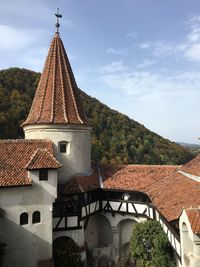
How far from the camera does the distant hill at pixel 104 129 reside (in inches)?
1941

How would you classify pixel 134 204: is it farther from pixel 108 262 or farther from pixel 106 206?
pixel 108 262

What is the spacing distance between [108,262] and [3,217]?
10074 mm

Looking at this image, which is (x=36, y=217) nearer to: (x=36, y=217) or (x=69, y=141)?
(x=36, y=217)

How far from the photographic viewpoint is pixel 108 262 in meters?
23.8

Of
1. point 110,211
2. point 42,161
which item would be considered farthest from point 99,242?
point 42,161

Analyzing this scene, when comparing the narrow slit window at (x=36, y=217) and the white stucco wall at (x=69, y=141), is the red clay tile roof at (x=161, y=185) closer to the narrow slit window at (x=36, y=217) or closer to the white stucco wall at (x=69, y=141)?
the white stucco wall at (x=69, y=141)

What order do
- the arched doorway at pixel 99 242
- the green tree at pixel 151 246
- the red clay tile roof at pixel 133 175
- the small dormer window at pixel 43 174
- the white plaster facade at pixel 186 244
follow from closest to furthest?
the white plaster facade at pixel 186 244, the green tree at pixel 151 246, the small dormer window at pixel 43 174, the red clay tile roof at pixel 133 175, the arched doorway at pixel 99 242

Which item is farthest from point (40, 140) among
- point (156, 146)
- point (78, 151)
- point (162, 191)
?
point (156, 146)

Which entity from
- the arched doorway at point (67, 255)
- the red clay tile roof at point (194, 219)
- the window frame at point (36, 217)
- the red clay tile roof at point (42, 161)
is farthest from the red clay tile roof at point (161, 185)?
the window frame at point (36, 217)

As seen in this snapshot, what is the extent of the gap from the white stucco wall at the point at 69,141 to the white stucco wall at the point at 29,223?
2824 mm

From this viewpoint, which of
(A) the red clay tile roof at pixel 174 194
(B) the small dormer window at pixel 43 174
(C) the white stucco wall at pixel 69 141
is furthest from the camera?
(C) the white stucco wall at pixel 69 141

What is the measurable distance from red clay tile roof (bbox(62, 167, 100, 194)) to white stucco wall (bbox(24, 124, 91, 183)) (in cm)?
62

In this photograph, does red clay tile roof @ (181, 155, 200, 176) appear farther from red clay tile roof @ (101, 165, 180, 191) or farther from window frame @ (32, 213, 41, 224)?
window frame @ (32, 213, 41, 224)

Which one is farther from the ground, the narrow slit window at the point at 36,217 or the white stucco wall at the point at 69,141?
the white stucco wall at the point at 69,141
